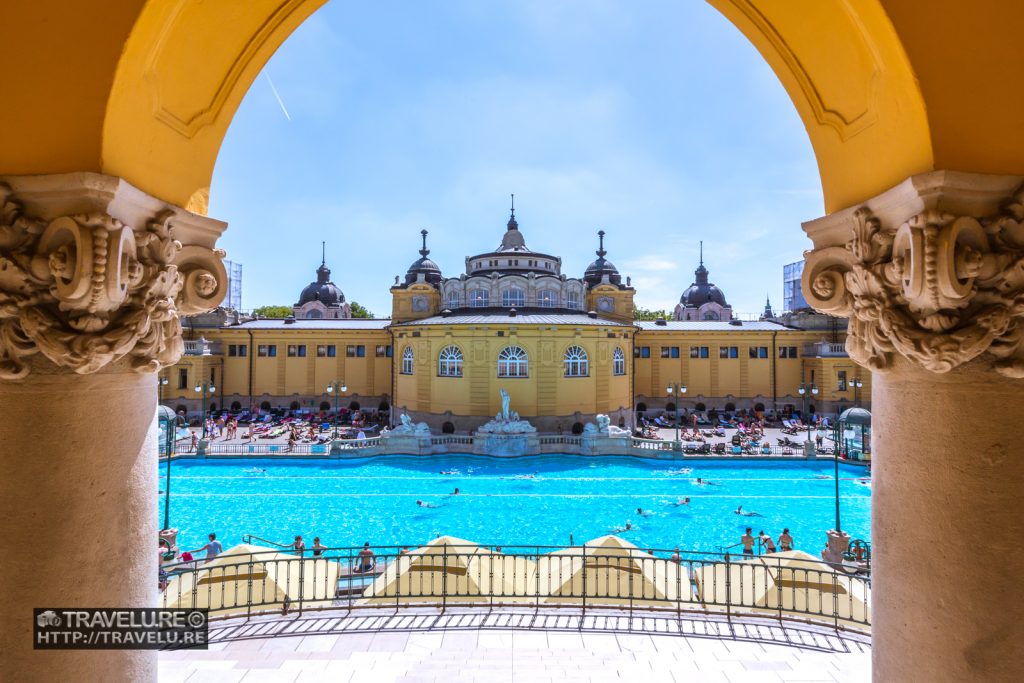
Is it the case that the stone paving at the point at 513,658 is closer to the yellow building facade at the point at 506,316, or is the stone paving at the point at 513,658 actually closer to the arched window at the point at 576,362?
the arched window at the point at 576,362

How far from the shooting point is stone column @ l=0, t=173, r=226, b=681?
244 centimetres

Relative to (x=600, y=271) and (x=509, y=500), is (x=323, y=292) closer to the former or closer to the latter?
A: (x=600, y=271)

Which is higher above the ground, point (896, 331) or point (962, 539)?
point (896, 331)

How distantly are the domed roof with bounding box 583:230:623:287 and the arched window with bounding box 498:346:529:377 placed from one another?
50.7ft

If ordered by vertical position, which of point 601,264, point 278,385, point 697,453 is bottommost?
point 697,453

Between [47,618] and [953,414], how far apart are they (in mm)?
4712

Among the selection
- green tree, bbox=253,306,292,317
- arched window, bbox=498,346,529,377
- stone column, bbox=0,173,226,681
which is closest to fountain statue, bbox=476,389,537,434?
arched window, bbox=498,346,529,377

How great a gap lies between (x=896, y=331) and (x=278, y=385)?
45451mm

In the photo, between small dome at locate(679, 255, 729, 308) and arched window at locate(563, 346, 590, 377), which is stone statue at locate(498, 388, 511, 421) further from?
small dome at locate(679, 255, 729, 308)

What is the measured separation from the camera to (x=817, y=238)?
3158 mm

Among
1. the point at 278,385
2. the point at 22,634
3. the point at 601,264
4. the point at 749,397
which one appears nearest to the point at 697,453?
the point at 749,397

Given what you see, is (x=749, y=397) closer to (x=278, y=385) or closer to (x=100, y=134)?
(x=278, y=385)

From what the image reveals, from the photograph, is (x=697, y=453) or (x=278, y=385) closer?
(x=697, y=453)

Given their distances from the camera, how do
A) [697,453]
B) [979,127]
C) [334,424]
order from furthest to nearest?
[334,424] → [697,453] → [979,127]
